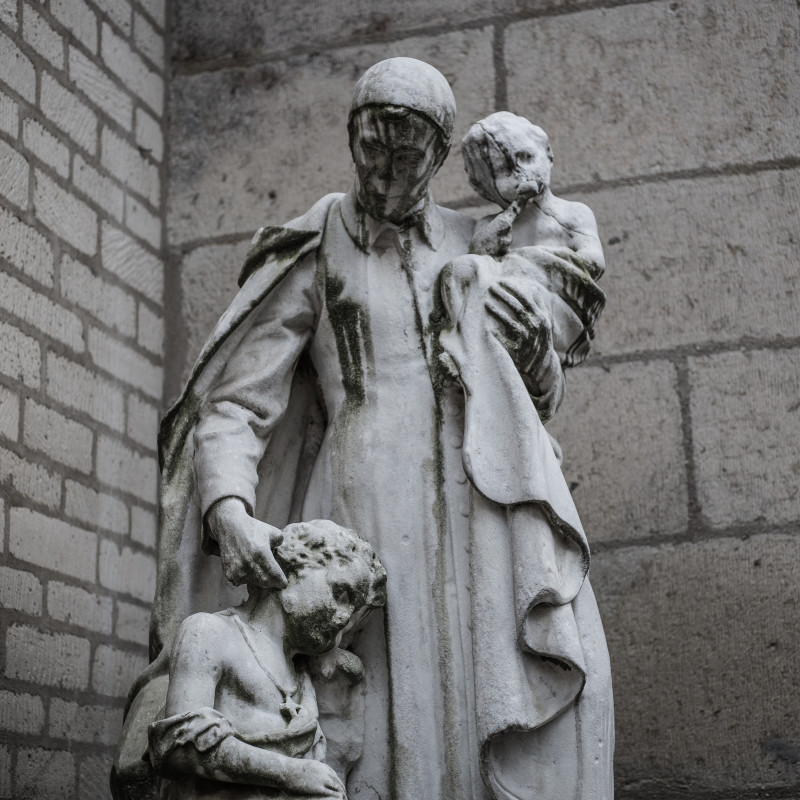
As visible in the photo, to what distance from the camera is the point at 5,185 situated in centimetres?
418

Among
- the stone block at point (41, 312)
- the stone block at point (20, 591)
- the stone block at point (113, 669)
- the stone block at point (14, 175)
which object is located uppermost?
the stone block at point (14, 175)

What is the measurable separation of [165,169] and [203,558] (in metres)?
2.29

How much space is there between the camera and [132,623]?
15.3ft

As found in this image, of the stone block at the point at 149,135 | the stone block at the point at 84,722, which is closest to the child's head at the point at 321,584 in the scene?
the stone block at the point at 84,722

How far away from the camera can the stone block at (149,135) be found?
16.5 ft

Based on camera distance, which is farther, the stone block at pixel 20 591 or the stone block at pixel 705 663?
the stone block at pixel 705 663

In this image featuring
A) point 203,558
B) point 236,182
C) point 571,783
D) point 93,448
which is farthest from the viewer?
point 236,182

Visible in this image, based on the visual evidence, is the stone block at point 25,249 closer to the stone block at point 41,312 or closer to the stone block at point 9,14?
the stone block at point 41,312

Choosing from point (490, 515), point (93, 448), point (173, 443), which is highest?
point (93, 448)

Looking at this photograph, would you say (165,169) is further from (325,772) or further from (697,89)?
(325,772)

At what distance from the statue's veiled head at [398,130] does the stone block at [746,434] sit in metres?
1.60

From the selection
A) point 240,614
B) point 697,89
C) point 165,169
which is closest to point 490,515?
point 240,614

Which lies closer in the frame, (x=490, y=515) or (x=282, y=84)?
(x=490, y=515)

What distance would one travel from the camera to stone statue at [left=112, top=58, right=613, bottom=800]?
9.50 ft
